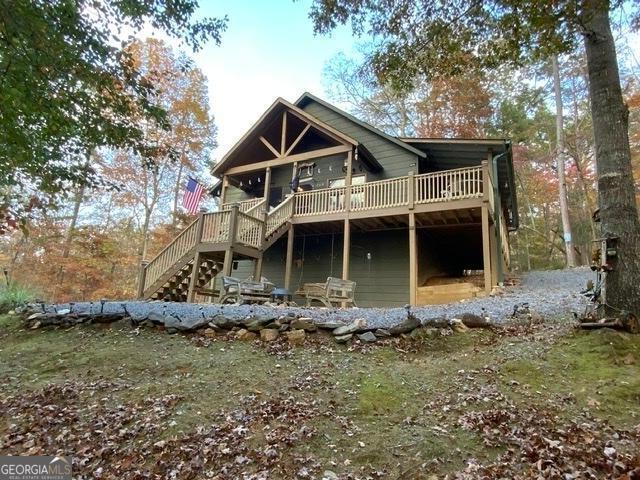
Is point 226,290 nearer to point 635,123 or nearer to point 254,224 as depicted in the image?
point 254,224

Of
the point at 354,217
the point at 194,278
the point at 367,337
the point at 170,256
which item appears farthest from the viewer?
the point at 354,217

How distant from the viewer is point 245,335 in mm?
5738

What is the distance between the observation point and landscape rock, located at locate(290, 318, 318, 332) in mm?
5745

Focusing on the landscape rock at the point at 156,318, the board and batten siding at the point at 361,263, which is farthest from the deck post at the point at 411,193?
the landscape rock at the point at 156,318

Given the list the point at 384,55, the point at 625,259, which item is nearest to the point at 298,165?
the point at 384,55

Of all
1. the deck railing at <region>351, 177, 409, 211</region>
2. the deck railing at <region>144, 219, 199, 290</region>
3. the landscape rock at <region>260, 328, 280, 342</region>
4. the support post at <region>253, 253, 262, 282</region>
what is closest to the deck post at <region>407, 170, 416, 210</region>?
the deck railing at <region>351, 177, 409, 211</region>

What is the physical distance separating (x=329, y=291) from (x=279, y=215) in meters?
3.96

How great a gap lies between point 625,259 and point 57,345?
26.4 feet

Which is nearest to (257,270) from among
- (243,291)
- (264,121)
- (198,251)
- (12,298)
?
(198,251)

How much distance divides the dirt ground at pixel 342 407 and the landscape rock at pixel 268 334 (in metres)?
0.18

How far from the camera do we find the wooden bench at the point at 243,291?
9.55m

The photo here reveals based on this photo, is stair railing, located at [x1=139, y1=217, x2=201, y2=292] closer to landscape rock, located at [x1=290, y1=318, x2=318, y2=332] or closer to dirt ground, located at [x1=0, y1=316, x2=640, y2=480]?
dirt ground, located at [x1=0, y1=316, x2=640, y2=480]

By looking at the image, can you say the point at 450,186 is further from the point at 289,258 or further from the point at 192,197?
the point at 192,197

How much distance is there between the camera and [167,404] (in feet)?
12.7
